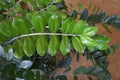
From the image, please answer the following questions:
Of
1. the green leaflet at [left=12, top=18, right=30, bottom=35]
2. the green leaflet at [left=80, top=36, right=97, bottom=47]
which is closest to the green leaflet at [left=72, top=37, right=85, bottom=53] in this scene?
the green leaflet at [left=80, top=36, right=97, bottom=47]

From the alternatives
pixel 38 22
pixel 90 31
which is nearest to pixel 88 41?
pixel 90 31

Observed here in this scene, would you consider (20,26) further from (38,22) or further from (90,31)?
(90,31)

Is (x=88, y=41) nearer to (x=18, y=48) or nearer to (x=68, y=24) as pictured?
(x=68, y=24)

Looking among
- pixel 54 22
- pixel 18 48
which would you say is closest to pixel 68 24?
pixel 54 22

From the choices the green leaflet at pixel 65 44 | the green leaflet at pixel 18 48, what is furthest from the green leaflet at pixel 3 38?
the green leaflet at pixel 65 44

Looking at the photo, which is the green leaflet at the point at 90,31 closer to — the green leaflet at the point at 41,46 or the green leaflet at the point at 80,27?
the green leaflet at the point at 80,27
